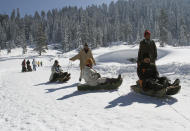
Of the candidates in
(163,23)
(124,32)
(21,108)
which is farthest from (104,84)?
(124,32)

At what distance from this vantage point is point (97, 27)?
370ft

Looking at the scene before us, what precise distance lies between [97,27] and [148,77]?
109716mm

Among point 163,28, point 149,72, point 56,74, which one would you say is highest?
point 163,28

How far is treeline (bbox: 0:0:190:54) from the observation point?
74.8 metres

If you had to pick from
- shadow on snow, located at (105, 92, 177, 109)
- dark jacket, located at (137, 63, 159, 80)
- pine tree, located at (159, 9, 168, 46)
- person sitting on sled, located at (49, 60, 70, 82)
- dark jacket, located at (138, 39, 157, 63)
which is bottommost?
shadow on snow, located at (105, 92, 177, 109)

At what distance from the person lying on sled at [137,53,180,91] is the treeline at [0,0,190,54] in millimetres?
46324

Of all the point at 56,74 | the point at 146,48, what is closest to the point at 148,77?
the point at 146,48

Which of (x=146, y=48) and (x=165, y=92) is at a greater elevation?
(x=146, y=48)

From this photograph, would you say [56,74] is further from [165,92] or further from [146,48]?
[165,92]

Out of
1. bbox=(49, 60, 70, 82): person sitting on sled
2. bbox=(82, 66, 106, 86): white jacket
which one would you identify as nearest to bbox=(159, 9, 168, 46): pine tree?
bbox=(49, 60, 70, 82): person sitting on sled

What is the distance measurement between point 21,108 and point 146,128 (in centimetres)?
374

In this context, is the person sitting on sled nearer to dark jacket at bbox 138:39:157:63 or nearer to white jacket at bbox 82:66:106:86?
white jacket at bbox 82:66:106:86

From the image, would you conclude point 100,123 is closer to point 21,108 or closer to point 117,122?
point 117,122

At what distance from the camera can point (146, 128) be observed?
3490mm
